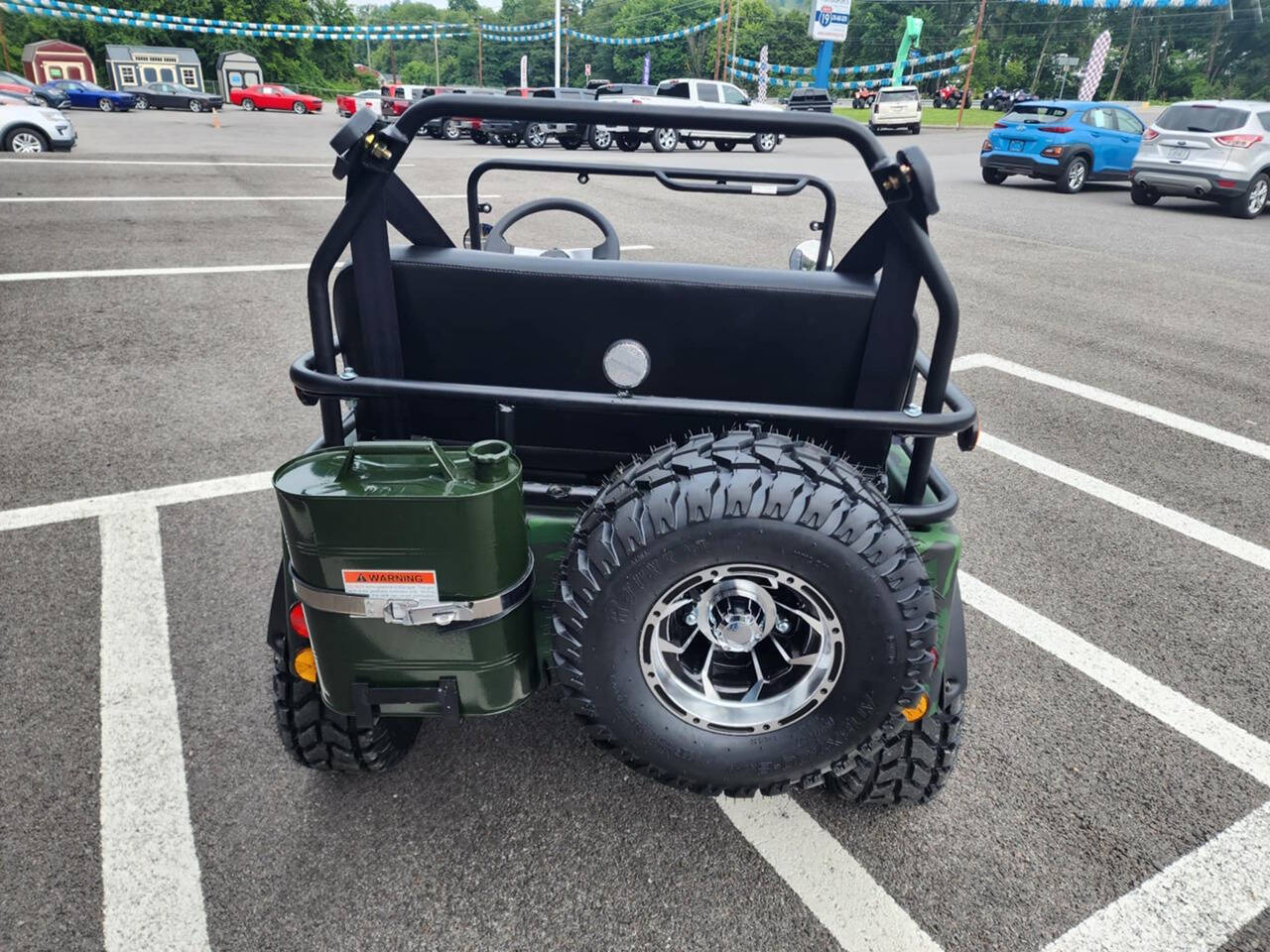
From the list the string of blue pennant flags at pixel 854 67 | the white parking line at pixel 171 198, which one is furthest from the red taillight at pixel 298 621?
the string of blue pennant flags at pixel 854 67

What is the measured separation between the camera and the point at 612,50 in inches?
3772

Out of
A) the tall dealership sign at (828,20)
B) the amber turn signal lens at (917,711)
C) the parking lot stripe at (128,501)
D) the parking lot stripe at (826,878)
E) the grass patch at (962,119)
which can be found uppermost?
the tall dealership sign at (828,20)

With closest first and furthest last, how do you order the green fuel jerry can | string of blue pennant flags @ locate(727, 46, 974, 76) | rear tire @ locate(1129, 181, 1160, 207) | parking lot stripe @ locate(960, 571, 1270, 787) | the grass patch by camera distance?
the green fuel jerry can → parking lot stripe @ locate(960, 571, 1270, 787) → rear tire @ locate(1129, 181, 1160, 207) → the grass patch → string of blue pennant flags @ locate(727, 46, 974, 76)

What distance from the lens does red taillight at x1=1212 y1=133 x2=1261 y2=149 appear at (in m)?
12.1

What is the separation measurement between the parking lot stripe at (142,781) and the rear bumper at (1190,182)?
1497cm

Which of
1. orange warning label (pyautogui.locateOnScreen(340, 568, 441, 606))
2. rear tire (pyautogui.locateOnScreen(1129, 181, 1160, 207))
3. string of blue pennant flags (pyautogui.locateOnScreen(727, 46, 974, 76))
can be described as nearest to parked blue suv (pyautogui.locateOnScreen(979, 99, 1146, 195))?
rear tire (pyautogui.locateOnScreen(1129, 181, 1160, 207))

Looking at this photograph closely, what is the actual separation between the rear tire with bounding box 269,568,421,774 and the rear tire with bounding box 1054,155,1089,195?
16052 millimetres

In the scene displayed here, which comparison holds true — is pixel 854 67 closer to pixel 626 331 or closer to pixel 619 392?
pixel 626 331

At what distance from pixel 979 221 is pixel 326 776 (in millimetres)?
11999

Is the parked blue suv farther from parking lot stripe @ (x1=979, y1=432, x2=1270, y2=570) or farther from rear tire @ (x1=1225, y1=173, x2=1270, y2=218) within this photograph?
parking lot stripe @ (x1=979, y1=432, x2=1270, y2=570)

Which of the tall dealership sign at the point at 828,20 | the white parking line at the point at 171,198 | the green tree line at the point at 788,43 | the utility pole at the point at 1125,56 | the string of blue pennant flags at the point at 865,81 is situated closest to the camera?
the white parking line at the point at 171,198

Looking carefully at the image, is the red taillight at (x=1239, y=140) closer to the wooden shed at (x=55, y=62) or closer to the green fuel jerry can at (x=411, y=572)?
the green fuel jerry can at (x=411, y=572)

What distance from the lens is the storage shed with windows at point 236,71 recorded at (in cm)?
4643

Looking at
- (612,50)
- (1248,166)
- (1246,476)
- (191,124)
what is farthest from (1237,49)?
(1246,476)
